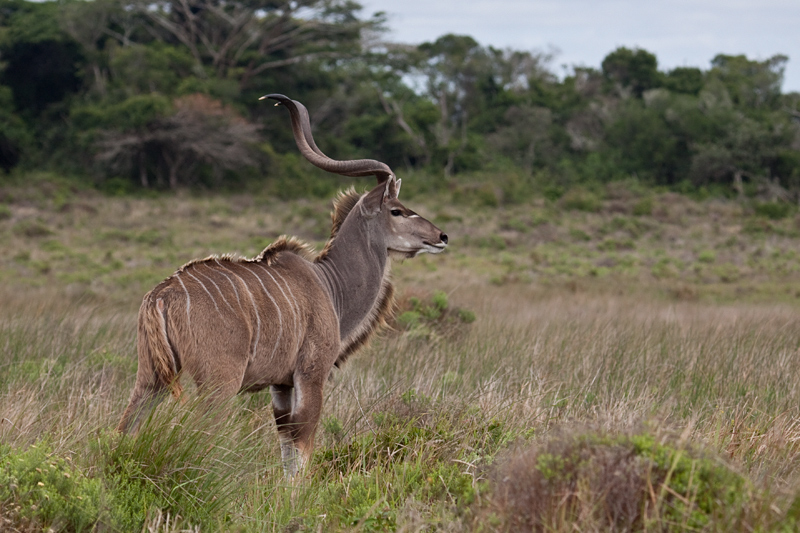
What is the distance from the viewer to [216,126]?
30750 millimetres

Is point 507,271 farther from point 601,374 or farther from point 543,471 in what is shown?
point 543,471

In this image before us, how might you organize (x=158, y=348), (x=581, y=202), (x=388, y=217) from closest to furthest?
(x=158, y=348), (x=388, y=217), (x=581, y=202)

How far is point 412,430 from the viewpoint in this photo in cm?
444

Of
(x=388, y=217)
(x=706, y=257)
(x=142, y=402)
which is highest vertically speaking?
(x=388, y=217)

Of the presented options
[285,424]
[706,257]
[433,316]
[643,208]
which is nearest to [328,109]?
[643,208]

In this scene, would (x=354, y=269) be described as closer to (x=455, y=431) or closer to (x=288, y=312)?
(x=288, y=312)

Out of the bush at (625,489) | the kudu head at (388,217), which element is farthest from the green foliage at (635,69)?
the bush at (625,489)

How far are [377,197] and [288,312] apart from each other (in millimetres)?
1276

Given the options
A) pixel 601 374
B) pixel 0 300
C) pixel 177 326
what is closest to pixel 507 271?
pixel 0 300

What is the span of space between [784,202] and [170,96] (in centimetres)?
2468

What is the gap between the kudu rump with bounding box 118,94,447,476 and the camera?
3.90 metres

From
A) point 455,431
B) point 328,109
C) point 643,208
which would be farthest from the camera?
point 328,109

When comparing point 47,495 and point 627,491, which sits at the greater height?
point 627,491

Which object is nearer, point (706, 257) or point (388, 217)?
point (388, 217)
